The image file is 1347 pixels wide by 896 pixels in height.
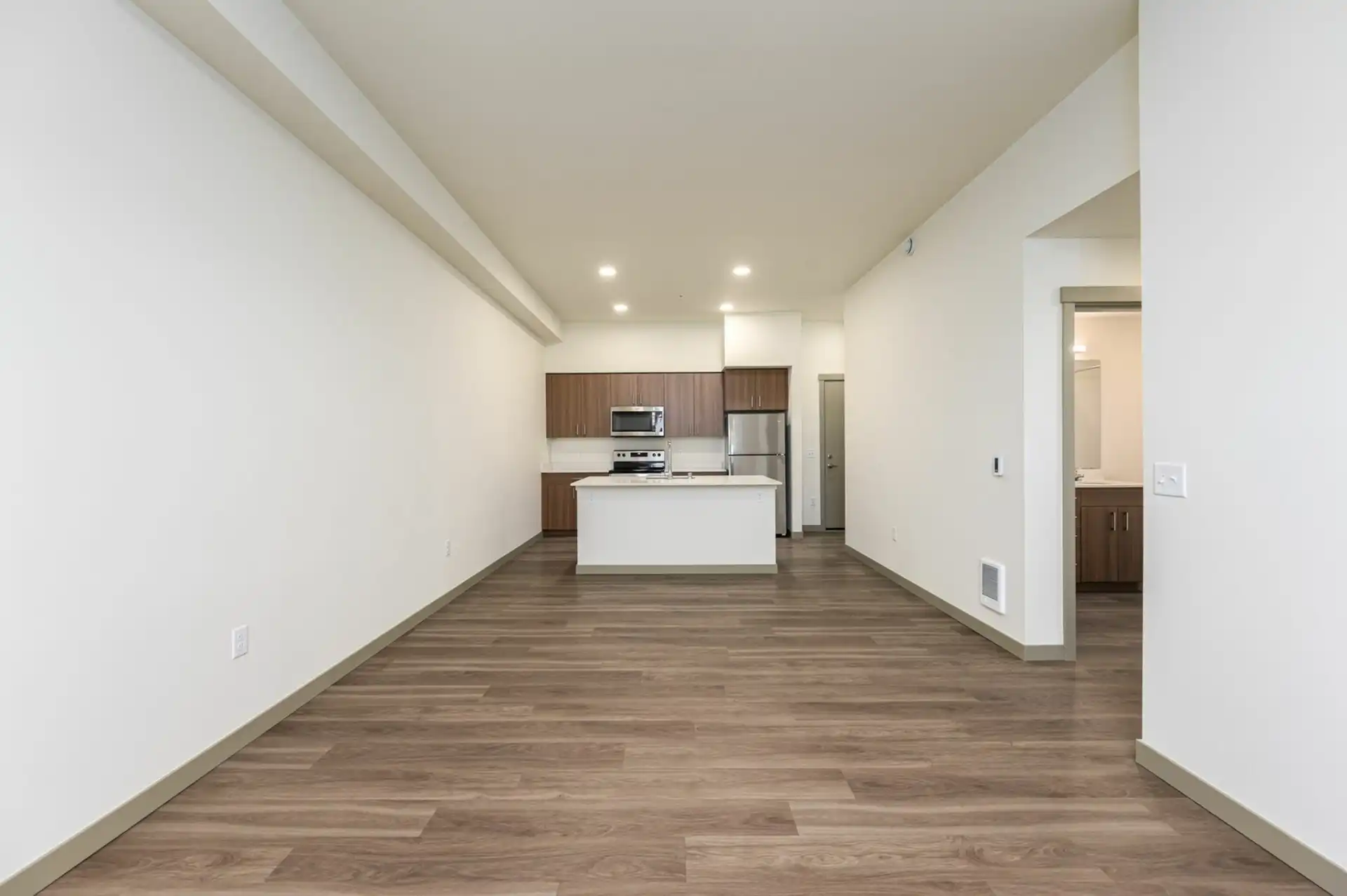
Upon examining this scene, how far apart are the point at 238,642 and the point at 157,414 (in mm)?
981

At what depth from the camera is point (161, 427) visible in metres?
2.12

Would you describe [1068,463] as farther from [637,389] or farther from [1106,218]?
[637,389]

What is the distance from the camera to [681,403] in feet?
27.7

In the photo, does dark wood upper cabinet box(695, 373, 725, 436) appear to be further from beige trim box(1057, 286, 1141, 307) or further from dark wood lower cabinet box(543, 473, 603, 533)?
beige trim box(1057, 286, 1141, 307)

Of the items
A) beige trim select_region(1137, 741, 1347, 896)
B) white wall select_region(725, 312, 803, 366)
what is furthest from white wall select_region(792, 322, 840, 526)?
beige trim select_region(1137, 741, 1347, 896)

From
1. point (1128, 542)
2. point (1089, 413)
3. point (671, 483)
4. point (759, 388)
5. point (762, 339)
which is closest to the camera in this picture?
point (1128, 542)

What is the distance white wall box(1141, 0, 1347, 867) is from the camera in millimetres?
1686

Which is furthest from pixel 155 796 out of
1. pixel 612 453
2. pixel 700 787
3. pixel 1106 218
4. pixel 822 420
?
pixel 822 420

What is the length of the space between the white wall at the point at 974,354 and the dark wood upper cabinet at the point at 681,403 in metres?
3.02

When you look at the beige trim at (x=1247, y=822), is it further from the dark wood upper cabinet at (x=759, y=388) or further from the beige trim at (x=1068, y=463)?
the dark wood upper cabinet at (x=759, y=388)

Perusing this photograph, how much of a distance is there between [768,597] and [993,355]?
2.50m

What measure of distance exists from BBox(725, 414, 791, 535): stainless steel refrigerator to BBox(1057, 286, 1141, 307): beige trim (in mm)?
4813

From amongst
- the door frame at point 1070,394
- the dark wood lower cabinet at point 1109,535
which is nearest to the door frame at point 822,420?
the dark wood lower cabinet at point 1109,535

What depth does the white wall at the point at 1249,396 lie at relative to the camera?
66.4 inches
